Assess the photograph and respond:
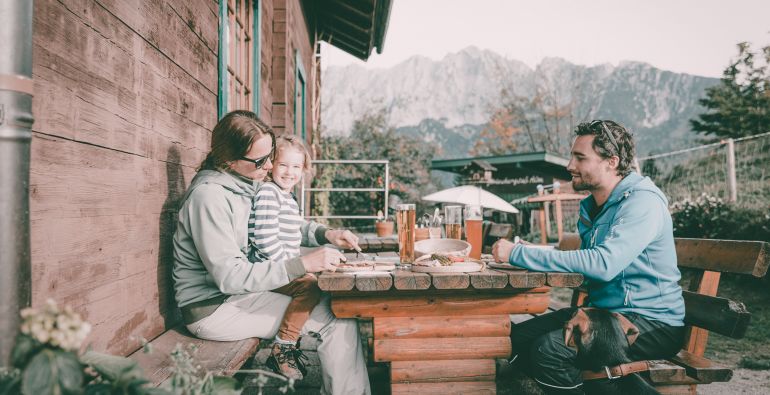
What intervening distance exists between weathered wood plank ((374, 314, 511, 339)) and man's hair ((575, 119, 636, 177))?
0.94 m

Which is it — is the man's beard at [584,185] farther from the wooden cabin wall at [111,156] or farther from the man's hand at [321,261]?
the wooden cabin wall at [111,156]

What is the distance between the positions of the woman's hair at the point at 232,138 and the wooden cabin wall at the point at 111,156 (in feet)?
0.61

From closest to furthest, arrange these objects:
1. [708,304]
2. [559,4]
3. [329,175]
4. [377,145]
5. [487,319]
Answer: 1. [708,304]
2. [487,319]
3. [329,175]
4. [377,145]
5. [559,4]

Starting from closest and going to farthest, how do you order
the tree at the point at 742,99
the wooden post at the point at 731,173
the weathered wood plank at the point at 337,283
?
1. the weathered wood plank at the point at 337,283
2. the wooden post at the point at 731,173
3. the tree at the point at 742,99

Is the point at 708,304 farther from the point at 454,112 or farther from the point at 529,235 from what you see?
the point at 454,112

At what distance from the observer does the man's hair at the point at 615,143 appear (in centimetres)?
236

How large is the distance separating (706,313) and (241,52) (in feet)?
12.6

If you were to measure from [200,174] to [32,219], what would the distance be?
0.96m

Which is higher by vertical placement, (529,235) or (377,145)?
(377,145)

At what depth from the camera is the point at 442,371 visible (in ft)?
7.43

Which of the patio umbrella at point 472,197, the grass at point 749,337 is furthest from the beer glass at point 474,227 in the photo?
the patio umbrella at point 472,197

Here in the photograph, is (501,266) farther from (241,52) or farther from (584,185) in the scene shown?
(241,52)

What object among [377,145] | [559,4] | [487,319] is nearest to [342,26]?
[487,319]

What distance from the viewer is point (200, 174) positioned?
2.19 meters
